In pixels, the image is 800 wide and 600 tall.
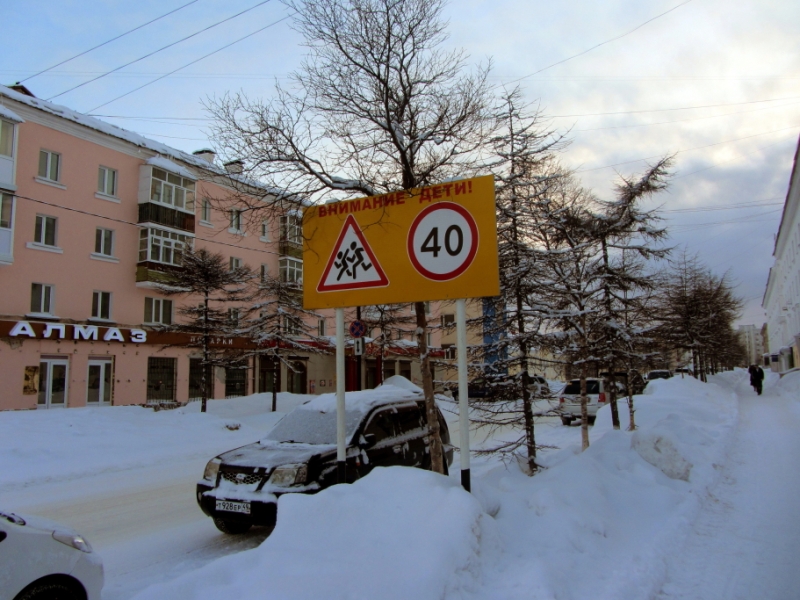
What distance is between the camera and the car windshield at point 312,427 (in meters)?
7.63

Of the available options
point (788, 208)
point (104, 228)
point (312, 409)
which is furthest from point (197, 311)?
point (788, 208)

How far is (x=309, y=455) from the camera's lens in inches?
268

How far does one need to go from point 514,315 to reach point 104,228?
78.1ft

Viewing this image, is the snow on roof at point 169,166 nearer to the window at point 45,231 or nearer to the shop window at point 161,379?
the window at point 45,231

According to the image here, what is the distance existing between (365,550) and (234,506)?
2801 millimetres

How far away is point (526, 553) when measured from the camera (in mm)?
4973

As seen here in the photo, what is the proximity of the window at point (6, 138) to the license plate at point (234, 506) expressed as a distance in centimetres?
2222

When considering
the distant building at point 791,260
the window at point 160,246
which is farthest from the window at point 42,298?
the distant building at point 791,260

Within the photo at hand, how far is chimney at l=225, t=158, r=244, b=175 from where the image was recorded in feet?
25.5

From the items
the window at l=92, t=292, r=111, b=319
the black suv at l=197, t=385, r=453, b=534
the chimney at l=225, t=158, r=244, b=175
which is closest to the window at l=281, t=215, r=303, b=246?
the chimney at l=225, t=158, r=244, b=175

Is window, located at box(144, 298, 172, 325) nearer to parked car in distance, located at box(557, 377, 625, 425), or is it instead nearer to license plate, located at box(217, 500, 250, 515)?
parked car in distance, located at box(557, 377, 625, 425)

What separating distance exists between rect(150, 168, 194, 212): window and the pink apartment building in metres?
0.06

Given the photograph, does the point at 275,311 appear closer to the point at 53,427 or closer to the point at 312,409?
the point at 53,427

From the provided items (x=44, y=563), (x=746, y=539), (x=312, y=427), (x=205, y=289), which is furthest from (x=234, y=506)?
(x=205, y=289)
